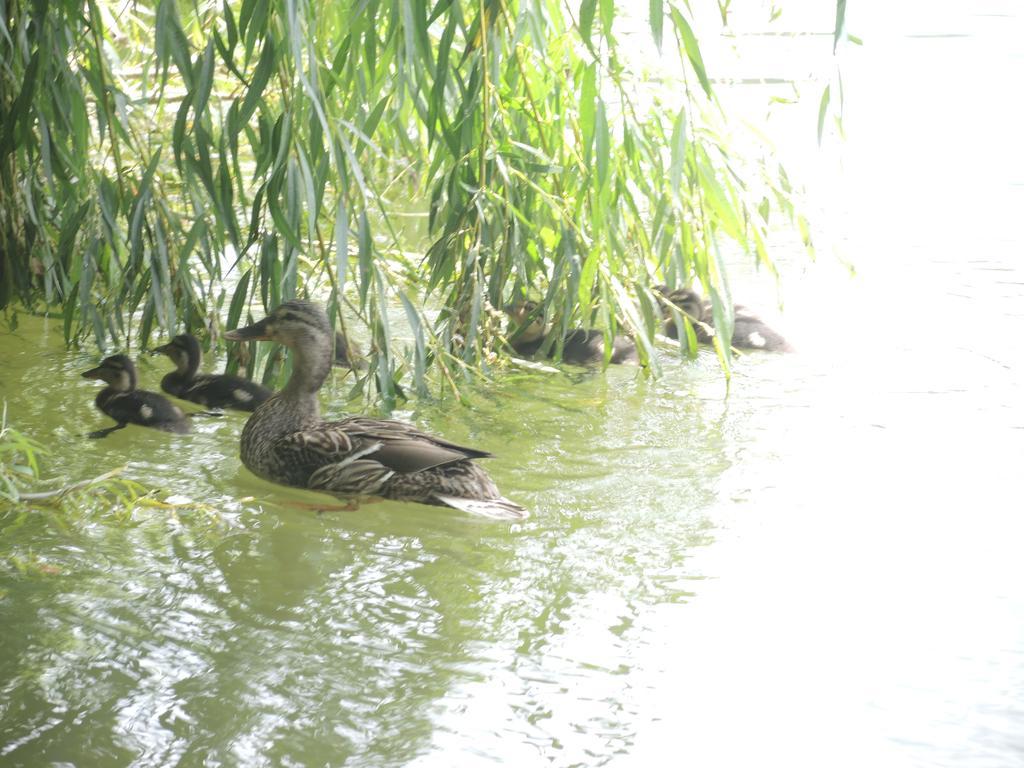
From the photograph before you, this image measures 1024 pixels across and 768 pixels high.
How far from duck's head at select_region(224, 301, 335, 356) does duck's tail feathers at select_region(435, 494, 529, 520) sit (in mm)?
824

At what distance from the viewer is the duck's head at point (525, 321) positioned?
6184mm

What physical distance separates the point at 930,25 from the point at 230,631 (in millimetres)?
12231

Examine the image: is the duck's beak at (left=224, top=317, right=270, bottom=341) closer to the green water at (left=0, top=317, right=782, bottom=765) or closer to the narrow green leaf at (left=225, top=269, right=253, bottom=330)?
the narrow green leaf at (left=225, top=269, right=253, bottom=330)

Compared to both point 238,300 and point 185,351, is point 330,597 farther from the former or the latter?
point 185,351

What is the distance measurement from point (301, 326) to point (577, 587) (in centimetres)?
156

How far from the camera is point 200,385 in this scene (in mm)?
5512

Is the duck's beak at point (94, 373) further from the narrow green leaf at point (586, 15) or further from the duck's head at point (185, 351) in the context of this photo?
the narrow green leaf at point (586, 15)

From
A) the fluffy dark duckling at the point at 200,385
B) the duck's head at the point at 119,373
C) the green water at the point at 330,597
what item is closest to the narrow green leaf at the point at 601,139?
the green water at the point at 330,597

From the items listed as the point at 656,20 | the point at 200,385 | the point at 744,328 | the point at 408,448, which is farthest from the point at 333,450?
the point at 744,328

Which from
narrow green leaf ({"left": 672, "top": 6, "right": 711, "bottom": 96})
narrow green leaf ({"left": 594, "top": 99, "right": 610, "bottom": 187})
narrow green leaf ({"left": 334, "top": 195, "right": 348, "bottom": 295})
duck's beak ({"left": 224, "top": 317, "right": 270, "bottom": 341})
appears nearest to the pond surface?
duck's beak ({"left": 224, "top": 317, "right": 270, "bottom": 341})

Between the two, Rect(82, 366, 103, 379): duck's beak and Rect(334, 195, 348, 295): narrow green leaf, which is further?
Rect(82, 366, 103, 379): duck's beak

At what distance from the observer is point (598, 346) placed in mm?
6438

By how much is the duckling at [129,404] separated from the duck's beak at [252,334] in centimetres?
38

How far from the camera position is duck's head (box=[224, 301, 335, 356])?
493 centimetres
